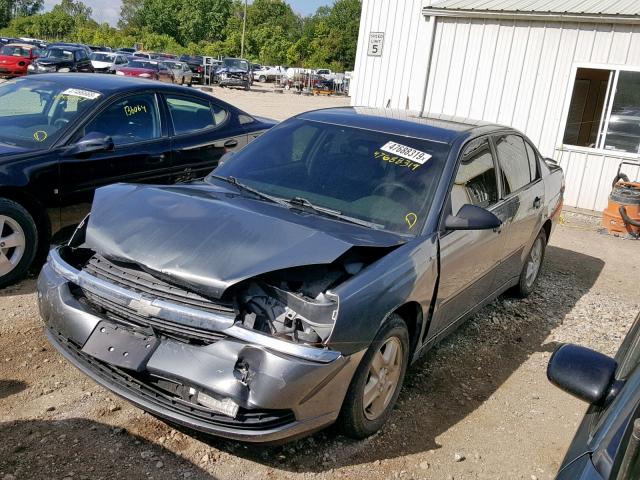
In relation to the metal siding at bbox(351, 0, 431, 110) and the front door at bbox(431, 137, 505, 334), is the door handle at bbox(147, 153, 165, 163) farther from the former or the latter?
the metal siding at bbox(351, 0, 431, 110)

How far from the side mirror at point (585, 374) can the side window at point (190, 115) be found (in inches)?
187

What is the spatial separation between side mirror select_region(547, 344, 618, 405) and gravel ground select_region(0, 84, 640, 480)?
1390mm

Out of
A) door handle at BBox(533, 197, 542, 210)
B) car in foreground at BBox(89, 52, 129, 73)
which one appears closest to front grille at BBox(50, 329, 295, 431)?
door handle at BBox(533, 197, 542, 210)

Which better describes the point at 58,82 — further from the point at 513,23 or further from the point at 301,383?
the point at 513,23

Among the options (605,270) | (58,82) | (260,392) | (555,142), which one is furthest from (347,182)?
(555,142)

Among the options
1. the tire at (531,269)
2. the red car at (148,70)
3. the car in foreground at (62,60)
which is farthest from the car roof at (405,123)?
the red car at (148,70)

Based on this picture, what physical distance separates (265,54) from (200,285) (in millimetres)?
73329

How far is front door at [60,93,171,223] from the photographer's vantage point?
17.2 feet

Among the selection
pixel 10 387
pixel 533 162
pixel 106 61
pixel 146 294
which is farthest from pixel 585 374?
pixel 106 61

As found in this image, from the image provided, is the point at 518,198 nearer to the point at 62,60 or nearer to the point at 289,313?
the point at 289,313

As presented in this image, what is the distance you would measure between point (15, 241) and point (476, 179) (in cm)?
354

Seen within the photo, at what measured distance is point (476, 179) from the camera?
4.35 m

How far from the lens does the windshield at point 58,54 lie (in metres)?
28.6

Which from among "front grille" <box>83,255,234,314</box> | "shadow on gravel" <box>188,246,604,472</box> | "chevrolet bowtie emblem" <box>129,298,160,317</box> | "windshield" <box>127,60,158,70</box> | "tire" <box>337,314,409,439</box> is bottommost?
"shadow on gravel" <box>188,246,604,472</box>
